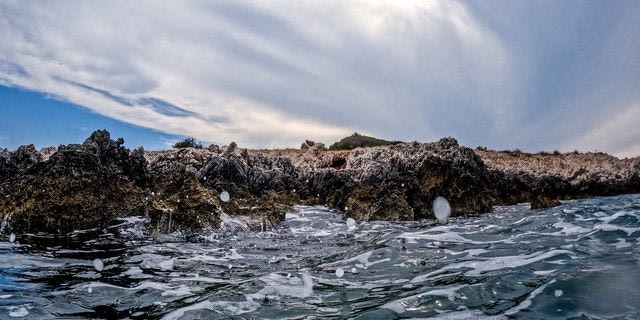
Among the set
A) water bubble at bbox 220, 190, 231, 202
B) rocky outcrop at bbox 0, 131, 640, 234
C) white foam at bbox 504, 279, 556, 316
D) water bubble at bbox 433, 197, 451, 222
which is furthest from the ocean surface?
water bubble at bbox 433, 197, 451, 222

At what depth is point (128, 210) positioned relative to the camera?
10.5 metres

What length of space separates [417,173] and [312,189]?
405 cm

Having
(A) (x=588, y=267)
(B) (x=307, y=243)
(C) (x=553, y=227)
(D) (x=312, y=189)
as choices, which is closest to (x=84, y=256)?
(B) (x=307, y=243)

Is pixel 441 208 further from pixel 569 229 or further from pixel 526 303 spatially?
pixel 526 303

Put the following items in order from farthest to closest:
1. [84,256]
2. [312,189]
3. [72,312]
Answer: [312,189]
[84,256]
[72,312]

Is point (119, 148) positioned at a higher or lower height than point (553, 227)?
higher

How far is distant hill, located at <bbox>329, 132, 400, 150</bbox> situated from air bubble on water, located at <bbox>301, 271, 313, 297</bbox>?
28.6 m

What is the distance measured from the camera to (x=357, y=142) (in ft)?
118

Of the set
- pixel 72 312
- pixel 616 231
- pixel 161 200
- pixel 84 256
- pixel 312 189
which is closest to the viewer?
pixel 72 312

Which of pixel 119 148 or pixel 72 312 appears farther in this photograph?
pixel 119 148

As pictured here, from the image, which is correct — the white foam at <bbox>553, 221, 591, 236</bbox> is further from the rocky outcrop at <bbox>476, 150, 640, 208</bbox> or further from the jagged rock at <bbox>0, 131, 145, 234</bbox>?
the jagged rock at <bbox>0, 131, 145, 234</bbox>

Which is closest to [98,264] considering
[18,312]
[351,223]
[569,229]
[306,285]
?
[18,312]

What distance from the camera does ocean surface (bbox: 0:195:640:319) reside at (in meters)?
4.26

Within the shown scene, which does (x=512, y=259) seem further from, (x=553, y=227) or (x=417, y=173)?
(x=417, y=173)
